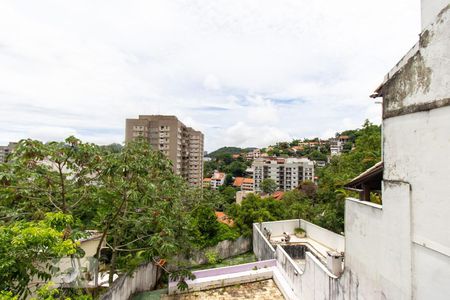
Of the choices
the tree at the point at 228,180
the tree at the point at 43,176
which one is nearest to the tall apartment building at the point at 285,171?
the tree at the point at 228,180

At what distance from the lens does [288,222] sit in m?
17.9

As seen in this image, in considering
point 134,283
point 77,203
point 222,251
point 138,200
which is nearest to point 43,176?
point 77,203

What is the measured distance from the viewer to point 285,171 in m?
65.8

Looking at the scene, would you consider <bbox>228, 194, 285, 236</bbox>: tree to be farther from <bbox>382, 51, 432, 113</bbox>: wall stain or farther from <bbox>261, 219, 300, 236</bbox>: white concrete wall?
<bbox>382, 51, 432, 113</bbox>: wall stain

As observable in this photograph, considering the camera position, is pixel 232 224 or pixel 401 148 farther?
pixel 232 224

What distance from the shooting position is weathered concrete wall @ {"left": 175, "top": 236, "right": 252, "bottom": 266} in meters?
13.9

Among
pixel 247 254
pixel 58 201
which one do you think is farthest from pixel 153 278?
pixel 247 254

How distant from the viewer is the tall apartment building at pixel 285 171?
6325 centimetres

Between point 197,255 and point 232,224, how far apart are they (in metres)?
4.04

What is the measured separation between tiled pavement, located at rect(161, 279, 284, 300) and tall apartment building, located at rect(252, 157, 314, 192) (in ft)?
174

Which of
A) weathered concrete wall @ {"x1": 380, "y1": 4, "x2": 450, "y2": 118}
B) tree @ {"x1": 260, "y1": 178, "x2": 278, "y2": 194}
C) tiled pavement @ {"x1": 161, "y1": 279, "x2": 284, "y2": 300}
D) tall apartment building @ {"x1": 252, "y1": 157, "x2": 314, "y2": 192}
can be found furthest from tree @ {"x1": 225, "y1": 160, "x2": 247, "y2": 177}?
weathered concrete wall @ {"x1": 380, "y1": 4, "x2": 450, "y2": 118}

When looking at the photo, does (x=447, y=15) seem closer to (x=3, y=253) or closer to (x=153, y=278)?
(x=3, y=253)

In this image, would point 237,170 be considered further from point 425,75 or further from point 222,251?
point 425,75

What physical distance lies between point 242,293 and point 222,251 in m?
5.04
